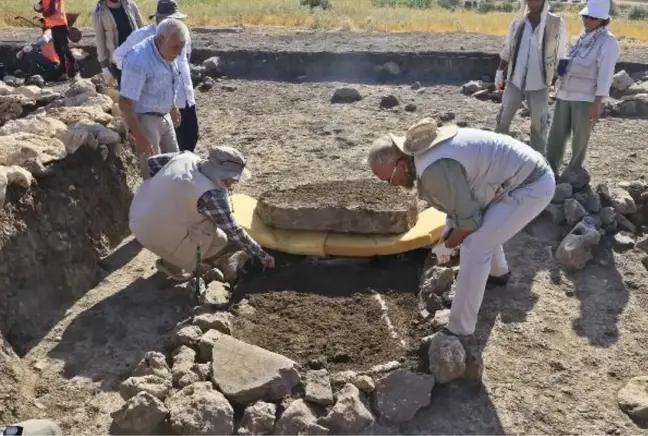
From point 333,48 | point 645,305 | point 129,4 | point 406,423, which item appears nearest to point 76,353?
point 406,423

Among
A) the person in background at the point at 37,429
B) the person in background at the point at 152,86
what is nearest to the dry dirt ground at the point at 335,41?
the person in background at the point at 152,86

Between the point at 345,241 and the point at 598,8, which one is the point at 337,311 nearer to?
the point at 345,241

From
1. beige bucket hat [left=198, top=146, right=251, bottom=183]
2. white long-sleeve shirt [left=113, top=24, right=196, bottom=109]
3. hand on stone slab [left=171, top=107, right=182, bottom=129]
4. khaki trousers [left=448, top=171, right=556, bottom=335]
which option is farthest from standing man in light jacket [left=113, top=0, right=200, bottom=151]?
khaki trousers [left=448, top=171, right=556, bottom=335]

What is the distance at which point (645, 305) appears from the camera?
16.8 ft

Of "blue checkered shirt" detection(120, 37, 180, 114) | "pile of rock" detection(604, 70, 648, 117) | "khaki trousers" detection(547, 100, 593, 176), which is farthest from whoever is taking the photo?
"pile of rock" detection(604, 70, 648, 117)

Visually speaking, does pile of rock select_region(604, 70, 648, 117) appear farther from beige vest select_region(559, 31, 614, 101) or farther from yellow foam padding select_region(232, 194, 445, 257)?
yellow foam padding select_region(232, 194, 445, 257)

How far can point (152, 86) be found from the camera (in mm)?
5535

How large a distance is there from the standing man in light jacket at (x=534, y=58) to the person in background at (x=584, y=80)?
0.11m

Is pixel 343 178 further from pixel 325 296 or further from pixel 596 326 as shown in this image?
pixel 596 326

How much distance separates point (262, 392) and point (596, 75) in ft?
14.0

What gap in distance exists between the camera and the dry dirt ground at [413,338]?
13.3 feet

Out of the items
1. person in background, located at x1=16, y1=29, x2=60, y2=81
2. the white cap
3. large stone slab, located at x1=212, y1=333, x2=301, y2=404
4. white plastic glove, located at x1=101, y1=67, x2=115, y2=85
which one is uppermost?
the white cap

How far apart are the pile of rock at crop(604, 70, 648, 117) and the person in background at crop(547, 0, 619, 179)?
296 cm

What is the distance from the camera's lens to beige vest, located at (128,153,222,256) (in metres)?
4.80
